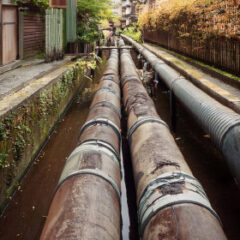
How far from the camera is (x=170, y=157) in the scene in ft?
10.9

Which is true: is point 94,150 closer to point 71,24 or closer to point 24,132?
point 24,132

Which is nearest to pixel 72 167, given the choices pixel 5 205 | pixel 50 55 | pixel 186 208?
pixel 186 208

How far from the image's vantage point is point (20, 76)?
27.0 ft

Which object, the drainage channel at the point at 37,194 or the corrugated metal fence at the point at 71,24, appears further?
the corrugated metal fence at the point at 71,24

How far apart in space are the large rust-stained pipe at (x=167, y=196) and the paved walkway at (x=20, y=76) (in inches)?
139

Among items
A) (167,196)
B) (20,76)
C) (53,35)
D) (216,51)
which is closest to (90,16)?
(53,35)

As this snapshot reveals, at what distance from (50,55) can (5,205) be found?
311 inches

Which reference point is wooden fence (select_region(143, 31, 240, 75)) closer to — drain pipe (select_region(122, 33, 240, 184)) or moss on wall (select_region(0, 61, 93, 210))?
drain pipe (select_region(122, 33, 240, 184))

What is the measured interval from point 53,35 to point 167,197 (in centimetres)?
1027

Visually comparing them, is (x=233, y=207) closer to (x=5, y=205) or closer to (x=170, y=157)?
(x=170, y=157)

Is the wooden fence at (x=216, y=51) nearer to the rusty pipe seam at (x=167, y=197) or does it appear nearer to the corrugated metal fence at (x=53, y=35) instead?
the corrugated metal fence at (x=53, y=35)

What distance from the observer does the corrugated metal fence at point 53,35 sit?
1123 cm

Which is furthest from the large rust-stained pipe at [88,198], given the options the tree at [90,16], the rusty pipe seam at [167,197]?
the tree at [90,16]

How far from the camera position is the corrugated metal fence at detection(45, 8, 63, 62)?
442 inches
